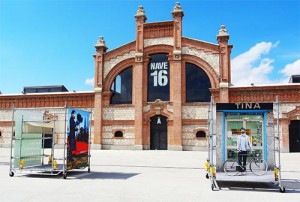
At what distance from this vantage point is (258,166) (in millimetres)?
10812

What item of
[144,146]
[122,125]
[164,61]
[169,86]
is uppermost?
[164,61]

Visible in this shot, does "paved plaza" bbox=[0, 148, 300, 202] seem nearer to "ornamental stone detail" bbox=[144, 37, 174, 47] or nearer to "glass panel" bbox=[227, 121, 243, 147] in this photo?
"glass panel" bbox=[227, 121, 243, 147]

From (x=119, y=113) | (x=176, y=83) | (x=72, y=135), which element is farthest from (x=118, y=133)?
(x=72, y=135)

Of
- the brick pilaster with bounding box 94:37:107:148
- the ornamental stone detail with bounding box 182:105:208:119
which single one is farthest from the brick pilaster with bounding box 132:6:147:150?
the ornamental stone detail with bounding box 182:105:208:119

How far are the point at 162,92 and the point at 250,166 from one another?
2032cm

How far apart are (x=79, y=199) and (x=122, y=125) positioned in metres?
23.5

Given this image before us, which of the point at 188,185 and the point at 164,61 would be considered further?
the point at 164,61

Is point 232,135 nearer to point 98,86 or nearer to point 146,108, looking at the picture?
point 146,108

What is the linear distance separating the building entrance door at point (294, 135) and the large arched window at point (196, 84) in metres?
8.41

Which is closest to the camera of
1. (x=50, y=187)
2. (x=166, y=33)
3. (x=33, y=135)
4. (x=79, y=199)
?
(x=79, y=199)

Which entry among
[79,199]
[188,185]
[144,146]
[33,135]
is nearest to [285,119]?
[144,146]

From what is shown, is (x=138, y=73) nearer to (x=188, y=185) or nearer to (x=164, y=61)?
(x=164, y=61)

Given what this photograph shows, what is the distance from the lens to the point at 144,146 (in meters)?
30.1

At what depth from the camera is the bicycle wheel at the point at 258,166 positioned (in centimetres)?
1038
